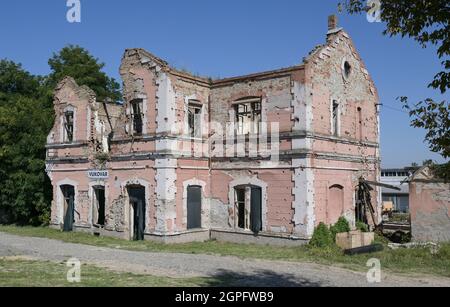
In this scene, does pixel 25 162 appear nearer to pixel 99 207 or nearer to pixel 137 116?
pixel 99 207

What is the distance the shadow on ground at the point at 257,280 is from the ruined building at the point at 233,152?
16.2ft

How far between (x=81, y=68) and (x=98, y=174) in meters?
15.3

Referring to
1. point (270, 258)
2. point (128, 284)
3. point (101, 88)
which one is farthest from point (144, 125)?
point (101, 88)

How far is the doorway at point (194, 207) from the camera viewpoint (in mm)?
18906

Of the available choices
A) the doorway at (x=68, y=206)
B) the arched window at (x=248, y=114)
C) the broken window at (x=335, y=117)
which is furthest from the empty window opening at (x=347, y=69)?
the doorway at (x=68, y=206)

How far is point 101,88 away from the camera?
3409 cm

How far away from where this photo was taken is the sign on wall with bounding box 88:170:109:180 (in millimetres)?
20469

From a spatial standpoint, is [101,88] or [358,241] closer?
[358,241]

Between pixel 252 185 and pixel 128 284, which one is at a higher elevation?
pixel 252 185

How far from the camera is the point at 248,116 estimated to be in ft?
62.2

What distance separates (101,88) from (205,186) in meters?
18.0

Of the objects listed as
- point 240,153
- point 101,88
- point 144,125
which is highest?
point 101,88
